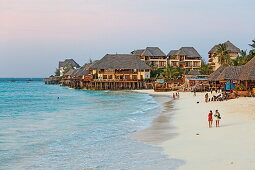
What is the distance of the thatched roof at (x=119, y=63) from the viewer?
73.7m

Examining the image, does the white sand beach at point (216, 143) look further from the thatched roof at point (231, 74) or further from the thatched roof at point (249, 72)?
the thatched roof at point (231, 74)

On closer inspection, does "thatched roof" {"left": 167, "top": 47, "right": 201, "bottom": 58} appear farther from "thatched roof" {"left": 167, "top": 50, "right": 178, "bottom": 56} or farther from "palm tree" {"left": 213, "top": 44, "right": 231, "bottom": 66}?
"palm tree" {"left": 213, "top": 44, "right": 231, "bottom": 66}

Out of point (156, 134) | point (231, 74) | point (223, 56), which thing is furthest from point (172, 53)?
point (156, 134)

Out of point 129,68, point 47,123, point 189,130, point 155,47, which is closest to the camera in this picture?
point 189,130

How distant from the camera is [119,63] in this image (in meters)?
74.2

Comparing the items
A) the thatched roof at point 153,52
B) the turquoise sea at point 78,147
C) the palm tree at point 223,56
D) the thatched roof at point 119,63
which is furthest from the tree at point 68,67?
the turquoise sea at point 78,147

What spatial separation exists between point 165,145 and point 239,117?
754 cm

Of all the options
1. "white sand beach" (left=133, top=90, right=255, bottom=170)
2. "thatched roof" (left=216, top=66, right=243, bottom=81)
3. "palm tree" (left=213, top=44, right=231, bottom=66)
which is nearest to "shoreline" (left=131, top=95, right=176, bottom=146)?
"white sand beach" (left=133, top=90, right=255, bottom=170)

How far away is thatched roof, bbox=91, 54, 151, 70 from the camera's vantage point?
242 feet

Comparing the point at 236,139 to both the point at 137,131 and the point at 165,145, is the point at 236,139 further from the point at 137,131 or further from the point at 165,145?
the point at 137,131

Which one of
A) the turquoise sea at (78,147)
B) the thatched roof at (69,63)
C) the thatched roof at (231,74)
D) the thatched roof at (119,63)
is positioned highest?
the thatched roof at (69,63)

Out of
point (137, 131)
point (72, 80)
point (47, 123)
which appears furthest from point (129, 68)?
point (137, 131)

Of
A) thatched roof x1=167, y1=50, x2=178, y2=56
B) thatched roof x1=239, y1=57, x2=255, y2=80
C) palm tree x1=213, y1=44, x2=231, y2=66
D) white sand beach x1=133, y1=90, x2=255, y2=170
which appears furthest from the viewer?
thatched roof x1=167, y1=50, x2=178, y2=56

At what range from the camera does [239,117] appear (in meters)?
21.1
